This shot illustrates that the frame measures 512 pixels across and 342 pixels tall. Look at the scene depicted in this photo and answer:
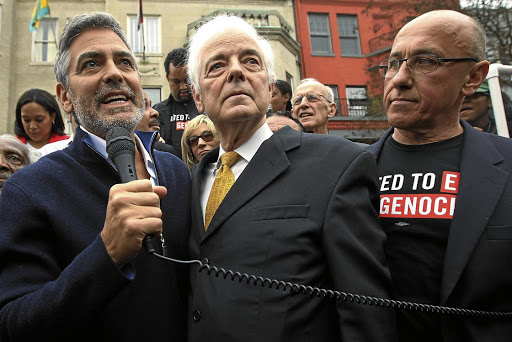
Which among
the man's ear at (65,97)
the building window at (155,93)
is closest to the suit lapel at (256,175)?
the man's ear at (65,97)

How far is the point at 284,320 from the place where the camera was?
1743 mm

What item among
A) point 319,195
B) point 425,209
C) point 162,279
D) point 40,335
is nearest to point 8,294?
point 40,335

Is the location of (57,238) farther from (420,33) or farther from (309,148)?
(420,33)

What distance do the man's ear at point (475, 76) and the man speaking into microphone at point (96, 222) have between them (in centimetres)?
163

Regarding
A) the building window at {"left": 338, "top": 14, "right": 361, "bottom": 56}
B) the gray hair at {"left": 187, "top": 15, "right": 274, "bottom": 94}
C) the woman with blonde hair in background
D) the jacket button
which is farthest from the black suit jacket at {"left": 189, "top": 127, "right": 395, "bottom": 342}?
the building window at {"left": 338, "top": 14, "right": 361, "bottom": 56}

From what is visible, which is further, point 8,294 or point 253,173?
point 253,173

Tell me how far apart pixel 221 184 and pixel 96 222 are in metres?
0.62

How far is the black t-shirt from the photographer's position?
83.0 inches

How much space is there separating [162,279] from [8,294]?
2.07 ft

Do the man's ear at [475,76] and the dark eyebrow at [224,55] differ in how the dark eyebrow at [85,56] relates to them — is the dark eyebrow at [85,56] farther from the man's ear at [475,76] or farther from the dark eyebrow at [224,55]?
the man's ear at [475,76]

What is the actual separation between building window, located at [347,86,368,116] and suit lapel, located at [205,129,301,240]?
69.1 feet

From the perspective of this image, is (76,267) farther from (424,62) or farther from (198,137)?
(198,137)

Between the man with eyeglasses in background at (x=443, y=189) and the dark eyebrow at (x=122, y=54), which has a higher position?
the dark eyebrow at (x=122, y=54)

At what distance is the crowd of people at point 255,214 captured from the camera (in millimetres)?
1744
